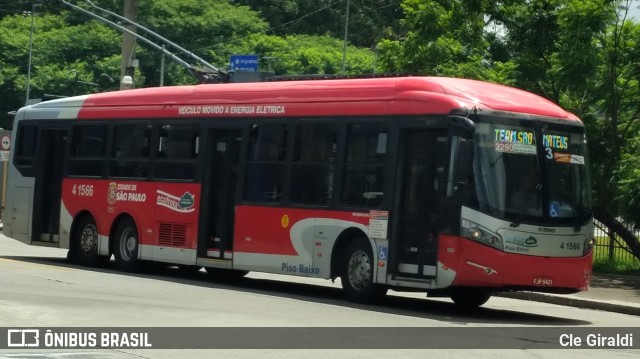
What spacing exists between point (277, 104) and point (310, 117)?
85 centimetres

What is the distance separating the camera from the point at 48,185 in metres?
25.8

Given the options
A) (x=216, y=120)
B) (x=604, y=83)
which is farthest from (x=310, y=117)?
(x=604, y=83)

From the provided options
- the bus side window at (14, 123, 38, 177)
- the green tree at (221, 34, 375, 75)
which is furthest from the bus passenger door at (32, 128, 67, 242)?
the green tree at (221, 34, 375, 75)

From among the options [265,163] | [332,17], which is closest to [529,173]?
[265,163]

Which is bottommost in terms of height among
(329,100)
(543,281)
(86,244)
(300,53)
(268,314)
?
(268,314)

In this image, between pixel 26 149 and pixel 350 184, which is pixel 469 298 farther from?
pixel 26 149

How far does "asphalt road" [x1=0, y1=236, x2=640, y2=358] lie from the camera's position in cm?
1340

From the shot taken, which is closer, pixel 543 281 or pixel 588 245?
pixel 543 281

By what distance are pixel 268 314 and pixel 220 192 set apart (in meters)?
5.47

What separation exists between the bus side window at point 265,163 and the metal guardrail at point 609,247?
35.2ft

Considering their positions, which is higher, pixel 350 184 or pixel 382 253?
pixel 350 184

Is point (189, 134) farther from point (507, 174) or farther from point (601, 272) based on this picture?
point (601, 272)

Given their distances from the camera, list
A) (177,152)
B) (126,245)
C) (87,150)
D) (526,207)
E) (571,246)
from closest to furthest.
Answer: (526,207), (571,246), (177,152), (126,245), (87,150)

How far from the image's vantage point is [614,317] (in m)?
19.6
